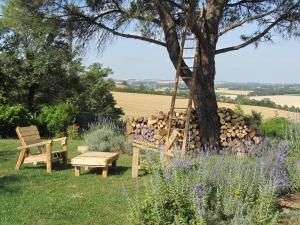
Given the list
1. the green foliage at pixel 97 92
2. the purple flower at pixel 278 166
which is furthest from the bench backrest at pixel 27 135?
the green foliage at pixel 97 92

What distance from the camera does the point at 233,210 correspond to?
15.3 ft

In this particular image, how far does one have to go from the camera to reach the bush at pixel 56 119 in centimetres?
1514

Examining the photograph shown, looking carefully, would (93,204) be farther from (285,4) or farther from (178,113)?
(285,4)

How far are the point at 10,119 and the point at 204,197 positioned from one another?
11.2m

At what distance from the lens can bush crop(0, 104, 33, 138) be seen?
567 inches

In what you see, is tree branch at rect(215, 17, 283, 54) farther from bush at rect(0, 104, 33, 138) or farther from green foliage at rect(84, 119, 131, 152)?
bush at rect(0, 104, 33, 138)

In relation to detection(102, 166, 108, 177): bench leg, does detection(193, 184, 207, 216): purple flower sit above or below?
above

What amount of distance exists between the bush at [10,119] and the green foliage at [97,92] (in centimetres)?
542

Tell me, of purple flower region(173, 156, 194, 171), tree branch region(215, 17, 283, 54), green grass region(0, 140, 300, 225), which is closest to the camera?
purple flower region(173, 156, 194, 171)

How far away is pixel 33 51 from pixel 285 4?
9.19 metres

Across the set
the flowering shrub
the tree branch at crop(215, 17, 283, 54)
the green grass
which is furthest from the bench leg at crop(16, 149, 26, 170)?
the tree branch at crop(215, 17, 283, 54)

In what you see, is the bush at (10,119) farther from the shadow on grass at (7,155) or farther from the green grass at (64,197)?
the green grass at (64,197)

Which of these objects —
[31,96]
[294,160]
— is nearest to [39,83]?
[31,96]

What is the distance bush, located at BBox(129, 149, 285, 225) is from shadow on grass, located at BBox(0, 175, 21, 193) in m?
2.69
